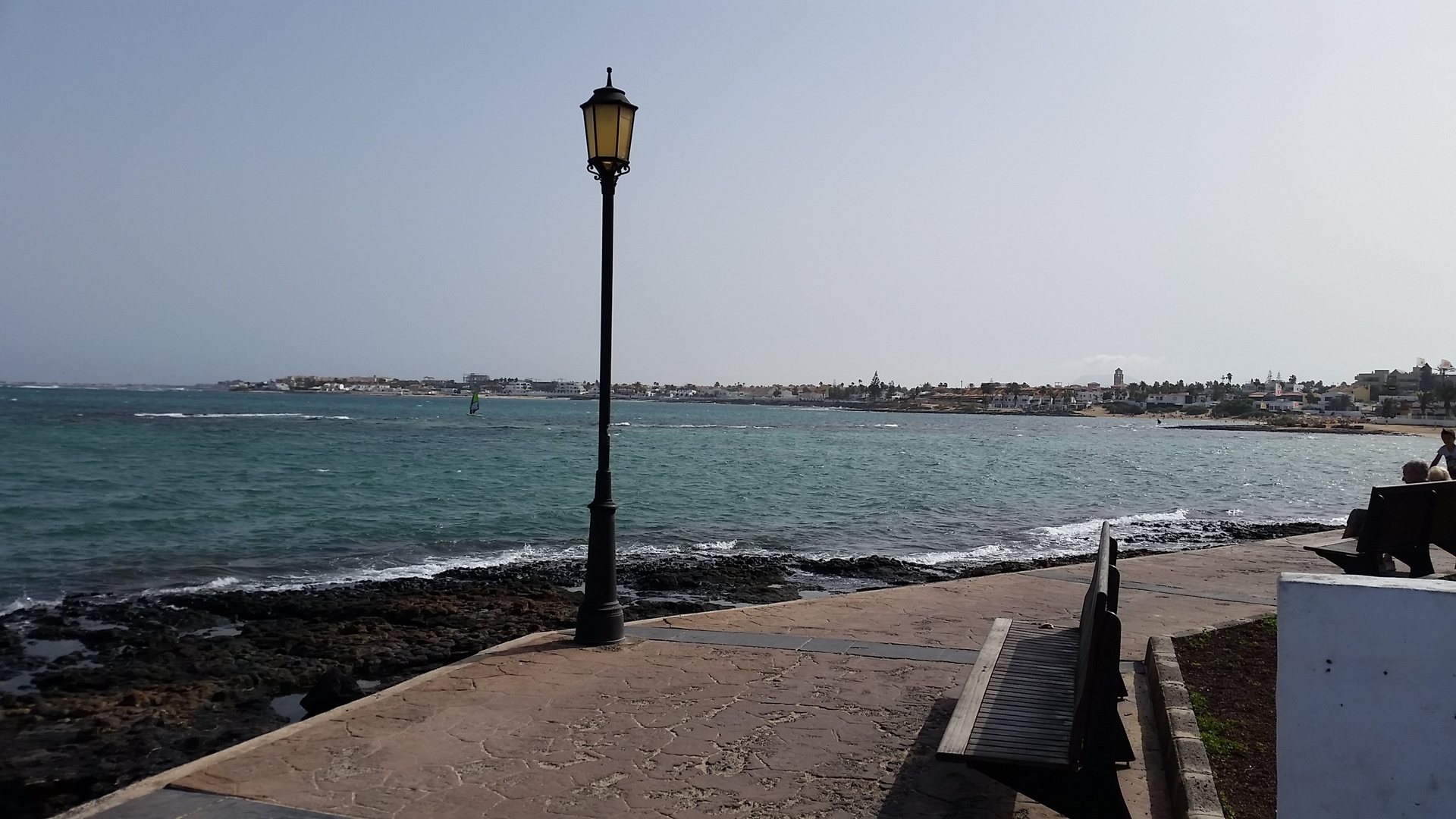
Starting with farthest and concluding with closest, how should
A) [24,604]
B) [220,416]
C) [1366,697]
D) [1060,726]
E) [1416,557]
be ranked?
[220,416] < [24,604] < [1416,557] < [1060,726] < [1366,697]

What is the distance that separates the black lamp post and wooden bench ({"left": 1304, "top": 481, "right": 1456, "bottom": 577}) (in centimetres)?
527

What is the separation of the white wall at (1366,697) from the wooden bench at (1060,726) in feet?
2.47

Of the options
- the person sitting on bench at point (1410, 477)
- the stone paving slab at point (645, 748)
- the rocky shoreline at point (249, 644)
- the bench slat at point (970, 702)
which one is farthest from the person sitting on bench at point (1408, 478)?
the rocky shoreline at point (249, 644)

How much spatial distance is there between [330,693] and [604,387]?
123 inches

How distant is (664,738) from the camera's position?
17.4ft

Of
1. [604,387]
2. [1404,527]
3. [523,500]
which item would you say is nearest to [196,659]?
[604,387]

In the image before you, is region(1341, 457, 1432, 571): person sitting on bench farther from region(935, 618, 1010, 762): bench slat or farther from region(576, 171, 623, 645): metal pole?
region(576, 171, 623, 645): metal pole

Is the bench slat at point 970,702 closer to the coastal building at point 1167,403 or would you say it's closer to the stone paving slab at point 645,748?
the stone paving slab at point 645,748

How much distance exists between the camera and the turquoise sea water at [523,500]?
17.1 meters

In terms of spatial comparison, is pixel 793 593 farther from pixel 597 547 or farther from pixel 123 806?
pixel 123 806

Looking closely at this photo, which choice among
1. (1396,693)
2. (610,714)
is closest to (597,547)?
(610,714)

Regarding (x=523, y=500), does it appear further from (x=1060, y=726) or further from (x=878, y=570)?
(x=1060, y=726)

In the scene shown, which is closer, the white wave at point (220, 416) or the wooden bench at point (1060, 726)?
the wooden bench at point (1060, 726)

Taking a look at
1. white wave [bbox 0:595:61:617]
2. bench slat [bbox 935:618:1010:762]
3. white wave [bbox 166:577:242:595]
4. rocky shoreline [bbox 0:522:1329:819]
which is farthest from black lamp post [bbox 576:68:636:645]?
white wave [bbox 0:595:61:617]
